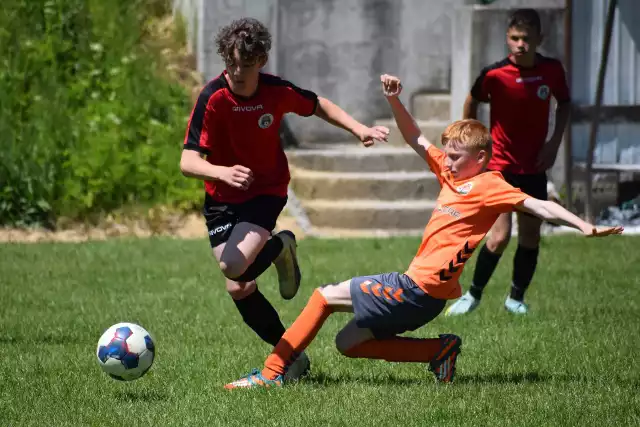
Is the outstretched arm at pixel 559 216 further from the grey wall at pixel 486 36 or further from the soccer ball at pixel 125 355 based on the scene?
the grey wall at pixel 486 36

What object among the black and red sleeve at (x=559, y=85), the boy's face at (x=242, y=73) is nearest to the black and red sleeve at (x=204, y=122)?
the boy's face at (x=242, y=73)

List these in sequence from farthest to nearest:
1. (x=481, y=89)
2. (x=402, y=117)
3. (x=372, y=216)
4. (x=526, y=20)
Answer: (x=372, y=216) < (x=481, y=89) < (x=526, y=20) < (x=402, y=117)

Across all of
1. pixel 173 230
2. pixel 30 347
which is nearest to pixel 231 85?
pixel 30 347

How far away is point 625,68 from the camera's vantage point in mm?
14531

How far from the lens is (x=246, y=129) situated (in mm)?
6445

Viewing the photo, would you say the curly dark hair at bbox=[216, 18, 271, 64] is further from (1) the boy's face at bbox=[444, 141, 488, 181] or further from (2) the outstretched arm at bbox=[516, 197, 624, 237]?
(2) the outstretched arm at bbox=[516, 197, 624, 237]

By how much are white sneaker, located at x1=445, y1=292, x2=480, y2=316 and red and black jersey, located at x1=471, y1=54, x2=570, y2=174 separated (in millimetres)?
1024

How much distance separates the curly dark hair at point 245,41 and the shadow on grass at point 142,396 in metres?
1.82

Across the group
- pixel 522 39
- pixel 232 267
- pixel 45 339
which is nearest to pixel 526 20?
pixel 522 39

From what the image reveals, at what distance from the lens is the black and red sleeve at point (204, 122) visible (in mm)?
6367

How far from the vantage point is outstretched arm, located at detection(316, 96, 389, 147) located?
629 cm

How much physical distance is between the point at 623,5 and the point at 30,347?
9789 millimetres

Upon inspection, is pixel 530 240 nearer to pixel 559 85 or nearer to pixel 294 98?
pixel 559 85

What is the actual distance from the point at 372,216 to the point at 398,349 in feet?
25.2
